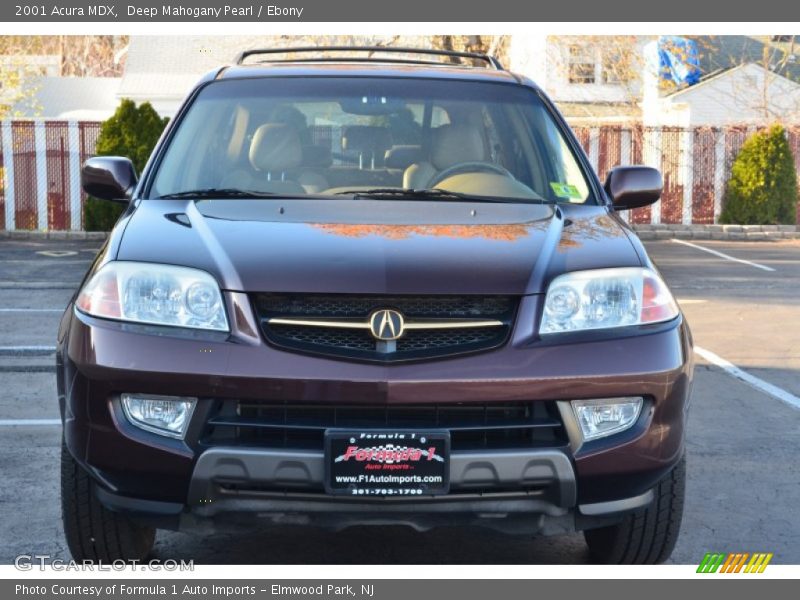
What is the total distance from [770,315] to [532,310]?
8318 millimetres

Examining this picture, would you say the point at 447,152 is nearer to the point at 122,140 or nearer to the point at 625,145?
the point at 122,140

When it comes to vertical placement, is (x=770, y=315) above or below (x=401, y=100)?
below

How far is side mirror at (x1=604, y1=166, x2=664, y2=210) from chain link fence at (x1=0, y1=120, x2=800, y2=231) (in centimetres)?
1747

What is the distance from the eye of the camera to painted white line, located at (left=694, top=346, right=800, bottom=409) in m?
7.93

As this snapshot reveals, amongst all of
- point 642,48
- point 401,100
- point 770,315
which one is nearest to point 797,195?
point 642,48

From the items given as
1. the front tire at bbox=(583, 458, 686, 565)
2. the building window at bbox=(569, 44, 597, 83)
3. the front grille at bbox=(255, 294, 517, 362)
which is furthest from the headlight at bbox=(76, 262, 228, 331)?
the building window at bbox=(569, 44, 597, 83)

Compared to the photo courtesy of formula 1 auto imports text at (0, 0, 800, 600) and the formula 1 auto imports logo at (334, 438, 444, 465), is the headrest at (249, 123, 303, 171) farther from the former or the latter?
the formula 1 auto imports logo at (334, 438, 444, 465)

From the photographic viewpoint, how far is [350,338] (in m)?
3.92

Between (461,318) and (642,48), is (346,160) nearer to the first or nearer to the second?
(461,318)

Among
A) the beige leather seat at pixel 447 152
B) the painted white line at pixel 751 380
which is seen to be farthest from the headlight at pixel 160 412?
the painted white line at pixel 751 380

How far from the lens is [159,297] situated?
4.05 metres

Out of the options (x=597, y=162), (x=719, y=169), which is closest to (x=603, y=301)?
(x=597, y=162)
